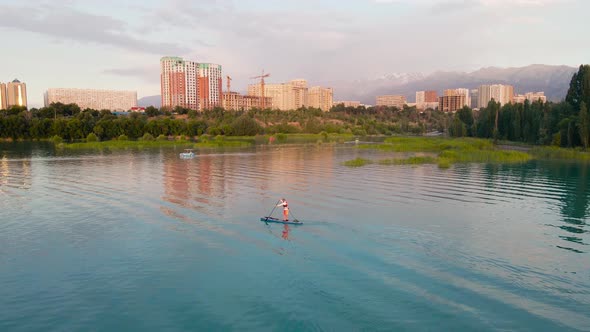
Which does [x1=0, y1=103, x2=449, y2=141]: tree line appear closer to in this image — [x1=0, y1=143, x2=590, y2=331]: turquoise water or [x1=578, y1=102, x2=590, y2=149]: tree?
[x1=0, y1=143, x2=590, y2=331]: turquoise water

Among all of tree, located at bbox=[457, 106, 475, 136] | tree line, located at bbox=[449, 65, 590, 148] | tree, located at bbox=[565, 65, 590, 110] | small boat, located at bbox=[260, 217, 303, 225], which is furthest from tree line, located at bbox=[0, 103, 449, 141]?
small boat, located at bbox=[260, 217, 303, 225]

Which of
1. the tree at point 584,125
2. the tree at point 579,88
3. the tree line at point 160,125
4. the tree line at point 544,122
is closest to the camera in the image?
the tree at point 584,125

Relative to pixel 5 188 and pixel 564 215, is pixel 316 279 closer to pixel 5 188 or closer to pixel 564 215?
pixel 564 215

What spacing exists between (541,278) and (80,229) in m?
→ 24.1

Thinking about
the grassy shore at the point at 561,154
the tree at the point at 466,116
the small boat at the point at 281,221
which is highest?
the tree at the point at 466,116

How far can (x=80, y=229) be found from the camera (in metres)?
25.6

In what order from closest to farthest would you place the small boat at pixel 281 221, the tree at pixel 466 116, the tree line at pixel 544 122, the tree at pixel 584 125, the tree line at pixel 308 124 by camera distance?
1. the small boat at pixel 281 221
2. the tree at pixel 584 125
3. the tree line at pixel 544 122
4. the tree line at pixel 308 124
5. the tree at pixel 466 116

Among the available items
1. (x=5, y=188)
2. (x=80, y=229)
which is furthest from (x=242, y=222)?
(x=5, y=188)

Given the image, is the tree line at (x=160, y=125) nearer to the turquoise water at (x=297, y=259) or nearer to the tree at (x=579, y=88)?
the tree at (x=579, y=88)

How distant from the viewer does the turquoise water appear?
14.9 meters

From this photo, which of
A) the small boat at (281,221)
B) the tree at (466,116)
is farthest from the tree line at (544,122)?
the small boat at (281,221)

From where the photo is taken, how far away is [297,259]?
20234 mm

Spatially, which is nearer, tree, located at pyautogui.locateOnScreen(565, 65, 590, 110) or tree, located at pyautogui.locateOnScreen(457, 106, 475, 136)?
tree, located at pyautogui.locateOnScreen(565, 65, 590, 110)

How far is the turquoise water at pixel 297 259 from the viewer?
587 inches
